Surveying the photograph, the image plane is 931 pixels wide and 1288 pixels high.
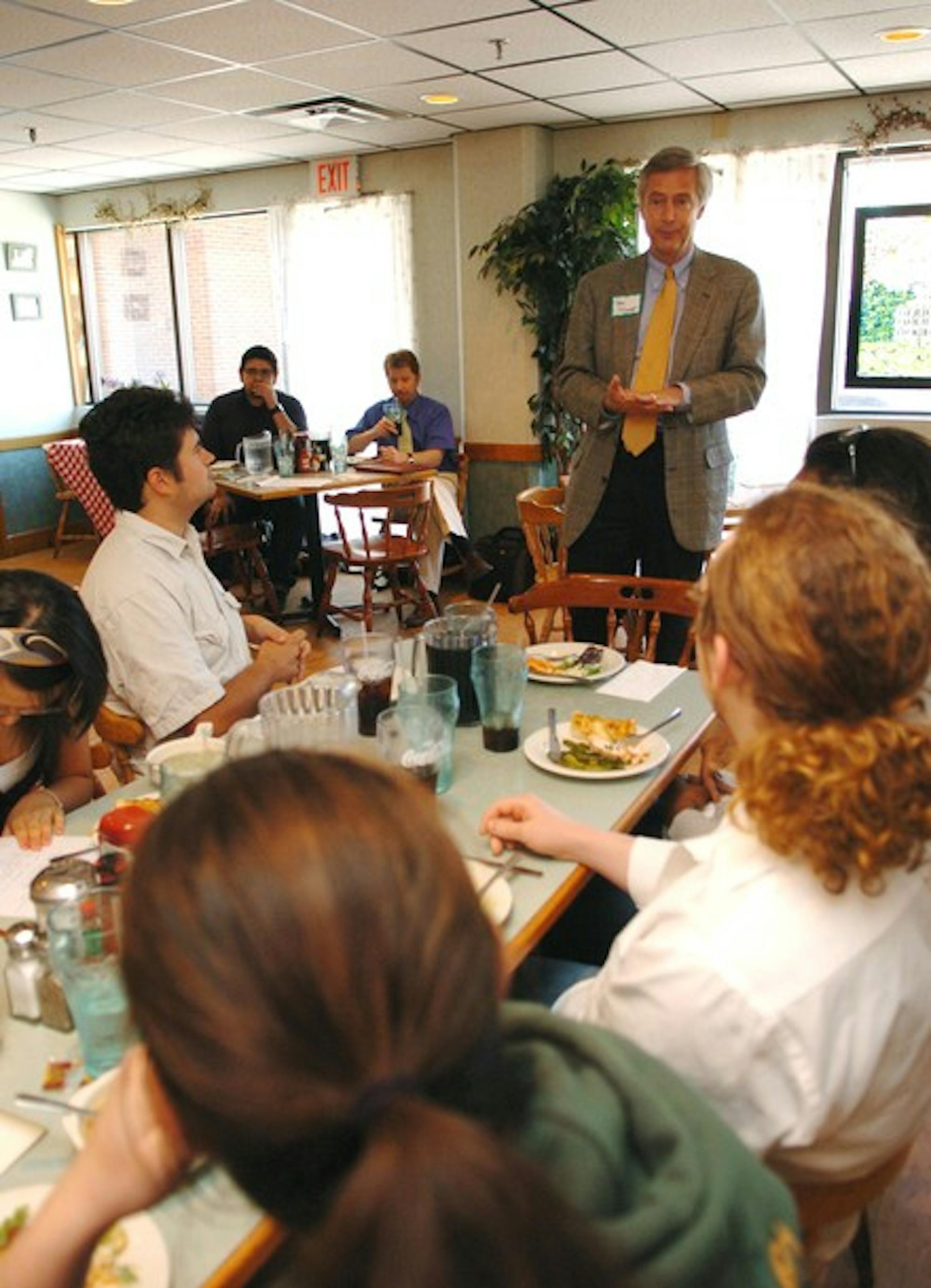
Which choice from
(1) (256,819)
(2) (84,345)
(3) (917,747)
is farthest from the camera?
(2) (84,345)

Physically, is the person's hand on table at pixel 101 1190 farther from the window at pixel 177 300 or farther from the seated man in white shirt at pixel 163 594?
the window at pixel 177 300

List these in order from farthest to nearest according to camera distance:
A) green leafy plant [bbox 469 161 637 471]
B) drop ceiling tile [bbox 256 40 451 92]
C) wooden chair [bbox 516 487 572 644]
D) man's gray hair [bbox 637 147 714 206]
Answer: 1. green leafy plant [bbox 469 161 637 471]
2. drop ceiling tile [bbox 256 40 451 92]
3. wooden chair [bbox 516 487 572 644]
4. man's gray hair [bbox 637 147 714 206]

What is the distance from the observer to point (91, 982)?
3.46 ft

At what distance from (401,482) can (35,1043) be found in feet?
15.1

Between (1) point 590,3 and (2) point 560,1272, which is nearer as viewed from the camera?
(2) point 560,1272

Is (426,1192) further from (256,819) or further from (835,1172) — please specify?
(835,1172)

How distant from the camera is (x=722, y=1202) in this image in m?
0.63

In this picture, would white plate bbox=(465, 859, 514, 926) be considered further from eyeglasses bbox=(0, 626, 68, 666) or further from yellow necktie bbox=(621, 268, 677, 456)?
yellow necktie bbox=(621, 268, 677, 456)

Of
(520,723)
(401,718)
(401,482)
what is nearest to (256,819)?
(401,718)


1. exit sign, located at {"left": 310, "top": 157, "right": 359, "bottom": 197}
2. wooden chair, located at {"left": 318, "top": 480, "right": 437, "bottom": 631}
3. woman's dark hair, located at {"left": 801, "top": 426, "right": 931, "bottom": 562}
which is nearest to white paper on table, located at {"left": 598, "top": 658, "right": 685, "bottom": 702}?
woman's dark hair, located at {"left": 801, "top": 426, "right": 931, "bottom": 562}

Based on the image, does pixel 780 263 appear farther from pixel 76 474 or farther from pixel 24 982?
pixel 24 982

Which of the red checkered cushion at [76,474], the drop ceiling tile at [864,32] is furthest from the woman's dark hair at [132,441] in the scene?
the red checkered cushion at [76,474]

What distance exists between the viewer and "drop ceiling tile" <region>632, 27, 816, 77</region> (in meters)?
4.09

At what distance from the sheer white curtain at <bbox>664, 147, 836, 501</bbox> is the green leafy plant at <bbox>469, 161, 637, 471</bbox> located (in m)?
0.45
